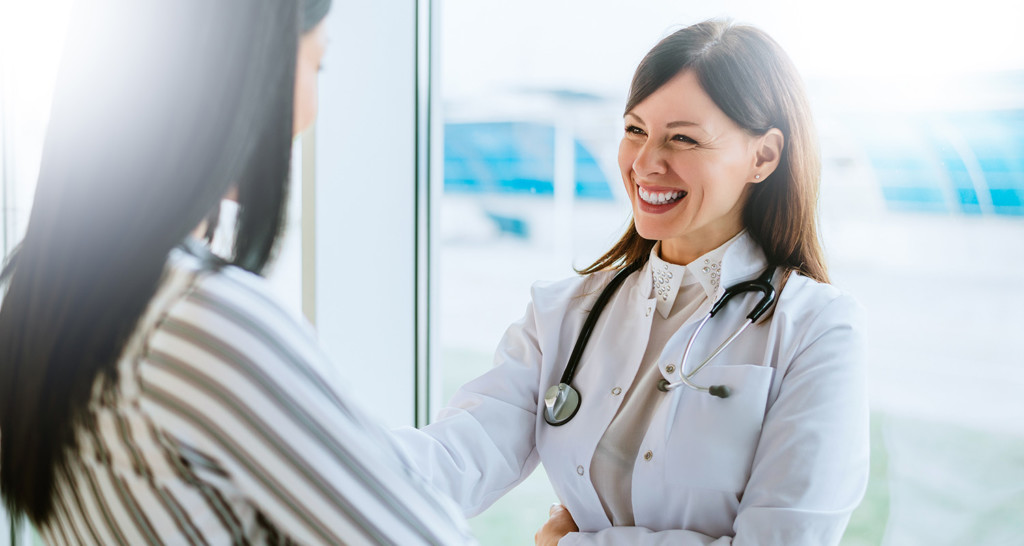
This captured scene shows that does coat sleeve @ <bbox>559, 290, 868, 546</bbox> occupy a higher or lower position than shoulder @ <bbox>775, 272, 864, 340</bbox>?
lower

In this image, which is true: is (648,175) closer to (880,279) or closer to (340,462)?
(340,462)

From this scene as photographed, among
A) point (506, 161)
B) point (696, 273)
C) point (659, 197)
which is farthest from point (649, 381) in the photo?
point (506, 161)

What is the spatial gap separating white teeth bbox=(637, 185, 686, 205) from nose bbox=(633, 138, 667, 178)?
1.4 inches

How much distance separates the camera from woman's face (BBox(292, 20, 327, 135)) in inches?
30.3

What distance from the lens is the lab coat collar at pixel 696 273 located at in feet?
4.49

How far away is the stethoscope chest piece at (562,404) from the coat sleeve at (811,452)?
0.23 m

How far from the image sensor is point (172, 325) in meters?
0.63

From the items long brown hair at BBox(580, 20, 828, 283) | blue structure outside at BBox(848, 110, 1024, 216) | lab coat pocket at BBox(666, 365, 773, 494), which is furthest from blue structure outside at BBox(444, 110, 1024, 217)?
lab coat pocket at BBox(666, 365, 773, 494)

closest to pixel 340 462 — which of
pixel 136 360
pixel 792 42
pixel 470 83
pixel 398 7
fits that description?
pixel 136 360

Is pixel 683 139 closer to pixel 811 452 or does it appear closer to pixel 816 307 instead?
pixel 816 307

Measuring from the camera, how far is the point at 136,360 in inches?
25.2

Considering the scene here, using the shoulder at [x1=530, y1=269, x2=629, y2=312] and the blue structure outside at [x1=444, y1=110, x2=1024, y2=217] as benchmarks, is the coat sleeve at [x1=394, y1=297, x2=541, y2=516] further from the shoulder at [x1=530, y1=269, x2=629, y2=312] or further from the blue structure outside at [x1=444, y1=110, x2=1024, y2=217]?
the blue structure outside at [x1=444, y1=110, x2=1024, y2=217]

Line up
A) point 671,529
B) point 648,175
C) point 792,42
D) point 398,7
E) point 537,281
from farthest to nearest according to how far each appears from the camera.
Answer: point 398,7, point 792,42, point 537,281, point 648,175, point 671,529

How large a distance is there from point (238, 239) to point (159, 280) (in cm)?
10
